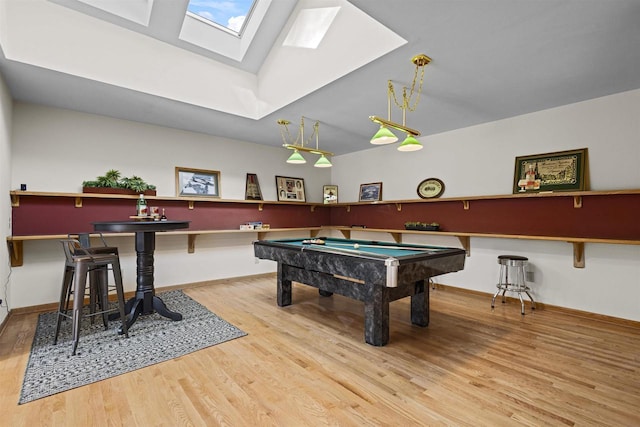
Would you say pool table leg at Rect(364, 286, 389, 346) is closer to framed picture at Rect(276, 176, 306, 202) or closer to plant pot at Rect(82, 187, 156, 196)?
plant pot at Rect(82, 187, 156, 196)

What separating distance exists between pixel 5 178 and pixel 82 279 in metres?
1.75

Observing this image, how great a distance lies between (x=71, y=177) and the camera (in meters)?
3.99

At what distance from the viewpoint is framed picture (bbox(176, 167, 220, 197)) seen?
4887mm

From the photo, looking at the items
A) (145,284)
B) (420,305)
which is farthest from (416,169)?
(145,284)

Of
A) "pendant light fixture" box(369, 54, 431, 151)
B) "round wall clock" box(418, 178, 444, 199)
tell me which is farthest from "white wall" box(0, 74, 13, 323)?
"round wall clock" box(418, 178, 444, 199)

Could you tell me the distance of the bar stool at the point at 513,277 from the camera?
3807 mm

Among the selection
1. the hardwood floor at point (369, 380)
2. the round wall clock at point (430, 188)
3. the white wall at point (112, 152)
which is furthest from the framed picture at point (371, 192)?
the hardwood floor at point (369, 380)

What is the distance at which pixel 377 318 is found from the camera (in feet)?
8.96

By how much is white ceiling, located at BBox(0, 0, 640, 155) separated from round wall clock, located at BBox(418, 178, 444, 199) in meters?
0.91

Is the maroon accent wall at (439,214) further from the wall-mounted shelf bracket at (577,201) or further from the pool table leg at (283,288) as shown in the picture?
the pool table leg at (283,288)

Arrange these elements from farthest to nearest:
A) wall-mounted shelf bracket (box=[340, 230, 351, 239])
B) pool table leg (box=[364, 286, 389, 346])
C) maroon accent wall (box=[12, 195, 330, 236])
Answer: wall-mounted shelf bracket (box=[340, 230, 351, 239])
maroon accent wall (box=[12, 195, 330, 236])
pool table leg (box=[364, 286, 389, 346])

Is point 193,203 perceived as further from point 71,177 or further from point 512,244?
point 512,244

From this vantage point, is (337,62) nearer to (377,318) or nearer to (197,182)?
(377,318)

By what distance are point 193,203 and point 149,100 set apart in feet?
5.82
